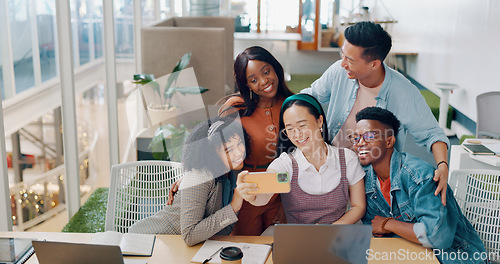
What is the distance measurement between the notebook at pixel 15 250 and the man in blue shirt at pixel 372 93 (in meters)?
1.47

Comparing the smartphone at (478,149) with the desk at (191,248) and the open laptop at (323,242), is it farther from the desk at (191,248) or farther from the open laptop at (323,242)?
the open laptop at (323,242)

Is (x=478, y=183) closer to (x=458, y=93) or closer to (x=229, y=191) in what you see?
(x=229, y=191)

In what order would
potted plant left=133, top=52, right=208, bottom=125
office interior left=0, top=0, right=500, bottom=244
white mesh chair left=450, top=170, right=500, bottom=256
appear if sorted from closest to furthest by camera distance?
white mesh chair left=450, top=170, right=500, bottom=256 < office interior left=0, top=0, right=500, bottom=244 < potted plant left=133, top=52, right=208, bottom=125

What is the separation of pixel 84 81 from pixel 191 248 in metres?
2.41

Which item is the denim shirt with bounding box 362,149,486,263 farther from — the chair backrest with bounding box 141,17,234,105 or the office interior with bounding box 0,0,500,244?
the chair backrest with bounding box 141,17,234,105

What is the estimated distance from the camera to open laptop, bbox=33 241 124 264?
6.01 ft

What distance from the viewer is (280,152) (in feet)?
8.09

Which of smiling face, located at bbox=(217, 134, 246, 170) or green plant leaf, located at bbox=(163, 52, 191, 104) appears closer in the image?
smiling face, located at bbox=(217, 134, 246, 170)

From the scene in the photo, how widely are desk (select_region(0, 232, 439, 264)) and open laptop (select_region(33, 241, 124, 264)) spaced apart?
283 millimetres

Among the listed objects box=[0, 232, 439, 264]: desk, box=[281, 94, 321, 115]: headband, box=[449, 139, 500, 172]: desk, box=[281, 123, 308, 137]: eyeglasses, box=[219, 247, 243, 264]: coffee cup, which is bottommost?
box=[449, 139, 500, 172]: desk

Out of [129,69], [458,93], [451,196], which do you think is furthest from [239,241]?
[458,93]

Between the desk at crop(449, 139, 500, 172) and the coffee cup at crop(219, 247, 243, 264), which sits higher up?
the coffee cup at crop(219, 247, 243, 264)

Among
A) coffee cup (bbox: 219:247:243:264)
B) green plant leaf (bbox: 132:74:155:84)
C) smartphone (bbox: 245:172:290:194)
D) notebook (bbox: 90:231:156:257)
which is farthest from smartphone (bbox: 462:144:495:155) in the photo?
green plant leaf (bbox: 132:74:155:84)

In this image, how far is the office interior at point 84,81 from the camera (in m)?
3.04
